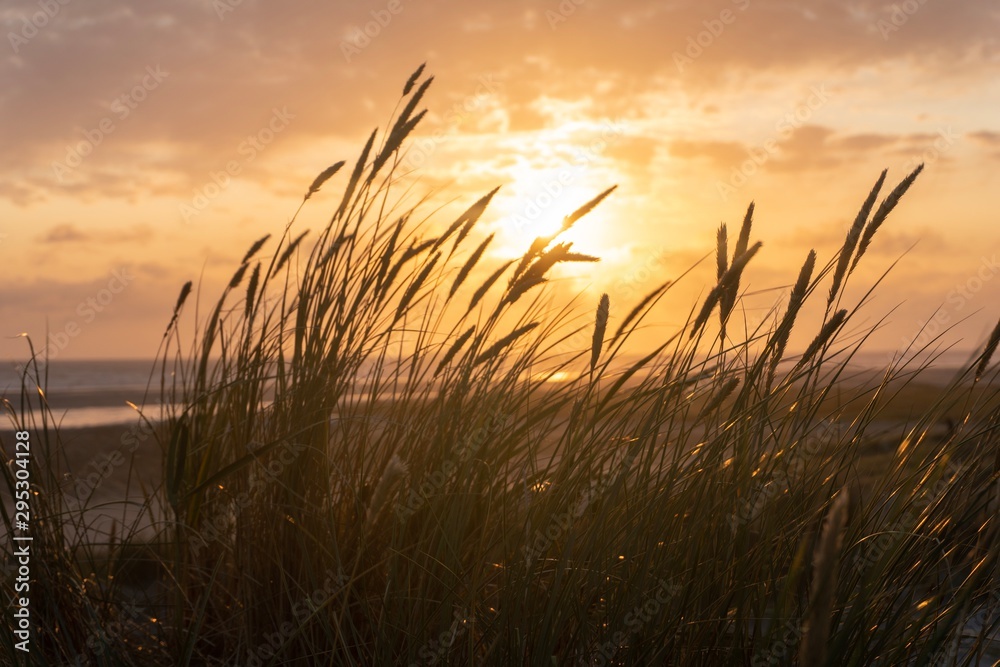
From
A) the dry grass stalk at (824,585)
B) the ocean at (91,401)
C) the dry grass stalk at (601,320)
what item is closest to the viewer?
the dry grass stalk at (824,585)

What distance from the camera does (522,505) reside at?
1912 mm

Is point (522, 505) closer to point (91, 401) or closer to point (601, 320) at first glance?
point (601, 320)

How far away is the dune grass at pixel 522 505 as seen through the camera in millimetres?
1486

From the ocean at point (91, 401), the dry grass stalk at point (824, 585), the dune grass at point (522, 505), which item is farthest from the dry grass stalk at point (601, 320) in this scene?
the ocean at point (91, 401)

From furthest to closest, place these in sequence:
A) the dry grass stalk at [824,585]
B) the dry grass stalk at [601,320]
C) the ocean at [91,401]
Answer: the ocean at [91,401]
the dry grass stalk at [601,320]
the dry grass stalk at [824,585]

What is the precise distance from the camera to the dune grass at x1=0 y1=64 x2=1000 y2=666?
1.49 m

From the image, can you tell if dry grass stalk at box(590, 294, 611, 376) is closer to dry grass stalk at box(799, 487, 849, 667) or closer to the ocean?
dry grass stalk at box(799, 487, 849, 667)

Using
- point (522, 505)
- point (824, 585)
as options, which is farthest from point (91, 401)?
point (824, 585)

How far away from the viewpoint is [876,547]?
1658 mm

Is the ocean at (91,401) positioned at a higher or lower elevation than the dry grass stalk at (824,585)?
lower

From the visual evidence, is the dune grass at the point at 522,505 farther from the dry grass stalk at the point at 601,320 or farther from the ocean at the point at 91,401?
the ocean at the point at 91,401

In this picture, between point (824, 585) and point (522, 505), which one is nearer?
point (824, 585)

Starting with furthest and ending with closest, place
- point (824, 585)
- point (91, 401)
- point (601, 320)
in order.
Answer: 1. point (91, 401)
2. point (601, 320)
3. point (824, 585)

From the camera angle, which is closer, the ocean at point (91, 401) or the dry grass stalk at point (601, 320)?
the dry grass stalk at point (601, 320)
